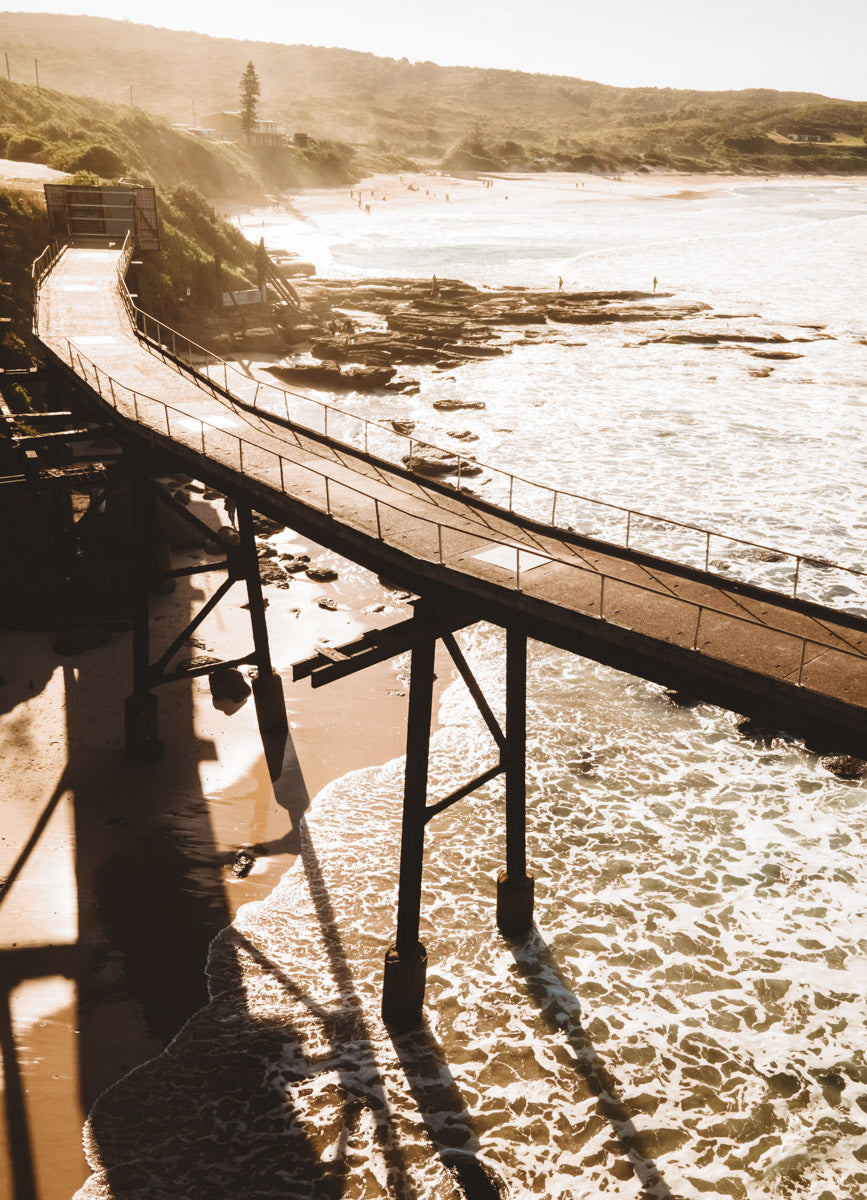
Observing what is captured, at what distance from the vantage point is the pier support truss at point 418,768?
10398 millimetres

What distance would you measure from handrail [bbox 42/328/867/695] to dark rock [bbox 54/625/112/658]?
4782 millimetres

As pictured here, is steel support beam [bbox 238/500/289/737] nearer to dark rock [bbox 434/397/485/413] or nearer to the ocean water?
the ocean water

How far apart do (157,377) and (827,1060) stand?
16.0 metres

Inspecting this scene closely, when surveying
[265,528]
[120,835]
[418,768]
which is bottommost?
[120,835]

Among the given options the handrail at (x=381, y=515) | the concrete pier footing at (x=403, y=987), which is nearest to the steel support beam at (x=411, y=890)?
the concrete pier footing at (x=403, y=987)

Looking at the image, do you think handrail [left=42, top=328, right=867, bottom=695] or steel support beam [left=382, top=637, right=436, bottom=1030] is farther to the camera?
steel support beam [left=382, top=637, right=436, bottom=1030]

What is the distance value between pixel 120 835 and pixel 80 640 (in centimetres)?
575

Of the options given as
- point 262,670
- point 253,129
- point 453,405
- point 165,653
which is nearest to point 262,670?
point 262,670

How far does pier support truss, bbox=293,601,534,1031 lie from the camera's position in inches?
409

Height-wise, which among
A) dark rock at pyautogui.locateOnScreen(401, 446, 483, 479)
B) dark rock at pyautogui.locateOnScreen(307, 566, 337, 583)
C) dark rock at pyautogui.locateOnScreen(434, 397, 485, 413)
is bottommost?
dark rock at pyautogui.locateOnScreen(307, 566, 337, 583)

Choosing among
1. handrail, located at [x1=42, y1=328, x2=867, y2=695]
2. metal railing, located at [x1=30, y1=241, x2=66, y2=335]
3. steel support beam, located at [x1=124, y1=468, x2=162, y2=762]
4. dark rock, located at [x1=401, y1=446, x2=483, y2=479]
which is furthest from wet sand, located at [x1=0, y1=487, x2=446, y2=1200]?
dark rock, located at [x1=401, y1=446, x2=483, y2=479]

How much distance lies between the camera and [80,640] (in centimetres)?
1836

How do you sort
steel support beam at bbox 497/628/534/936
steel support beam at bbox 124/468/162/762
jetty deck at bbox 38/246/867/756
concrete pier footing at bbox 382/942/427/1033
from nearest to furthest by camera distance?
jetty deck at bbox 38/246/867/756
concrete pier footing at bbox 382/942/427/1033
steel support beam at bbox 497/628/534/936
steel support beam at bbox 124/468/162/762

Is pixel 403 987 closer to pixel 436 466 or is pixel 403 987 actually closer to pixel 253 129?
pixel 436 466
